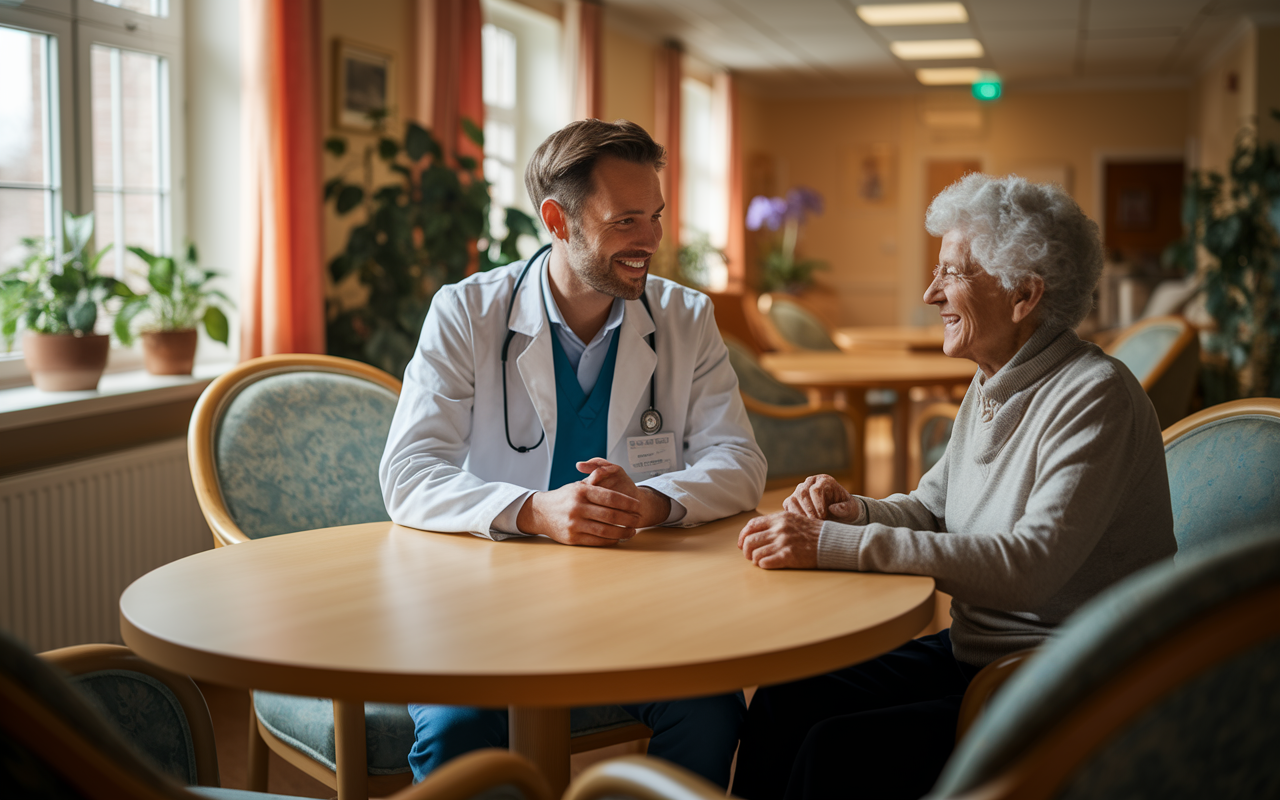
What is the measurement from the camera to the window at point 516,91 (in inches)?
242

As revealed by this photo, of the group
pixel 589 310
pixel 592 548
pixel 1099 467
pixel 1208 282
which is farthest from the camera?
pixel 1208 282

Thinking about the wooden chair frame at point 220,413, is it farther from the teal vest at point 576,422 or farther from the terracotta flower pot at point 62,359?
the terracotta flower pot at point 62,359

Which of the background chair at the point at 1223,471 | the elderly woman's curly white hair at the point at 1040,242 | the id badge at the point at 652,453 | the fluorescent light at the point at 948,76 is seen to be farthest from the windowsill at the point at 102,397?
the fluorescent light at the point at 948,76

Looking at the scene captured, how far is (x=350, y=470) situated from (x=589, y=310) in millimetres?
553

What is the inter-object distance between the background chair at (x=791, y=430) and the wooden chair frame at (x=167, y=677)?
99.6 inches

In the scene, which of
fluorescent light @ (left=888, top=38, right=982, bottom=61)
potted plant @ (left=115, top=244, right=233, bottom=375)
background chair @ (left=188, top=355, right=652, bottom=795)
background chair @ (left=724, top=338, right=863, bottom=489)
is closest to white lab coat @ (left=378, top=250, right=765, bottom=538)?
background chair @ (left=188, top=355, right=652, bottom=795)

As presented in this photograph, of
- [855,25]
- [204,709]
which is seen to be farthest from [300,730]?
[855,25]

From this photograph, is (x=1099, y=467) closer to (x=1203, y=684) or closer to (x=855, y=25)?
(x=1203, y=684)

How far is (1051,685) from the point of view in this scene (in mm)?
709

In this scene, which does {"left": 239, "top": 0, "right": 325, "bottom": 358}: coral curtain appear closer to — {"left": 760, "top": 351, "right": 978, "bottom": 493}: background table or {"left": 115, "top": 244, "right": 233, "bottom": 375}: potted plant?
{"left": 115, "top": 244, "right": 233, "bottom": 375}: potted plant

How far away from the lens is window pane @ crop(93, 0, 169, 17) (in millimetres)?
3260

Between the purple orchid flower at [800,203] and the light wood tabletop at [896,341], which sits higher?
the purple orchid flower at [800,203]

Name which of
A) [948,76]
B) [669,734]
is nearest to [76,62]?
[669,734]

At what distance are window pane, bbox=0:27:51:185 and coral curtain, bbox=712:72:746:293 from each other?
6.88 metres
